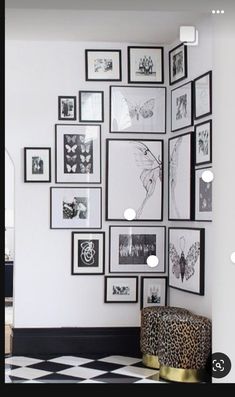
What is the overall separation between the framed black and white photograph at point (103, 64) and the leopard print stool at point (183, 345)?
145 cm

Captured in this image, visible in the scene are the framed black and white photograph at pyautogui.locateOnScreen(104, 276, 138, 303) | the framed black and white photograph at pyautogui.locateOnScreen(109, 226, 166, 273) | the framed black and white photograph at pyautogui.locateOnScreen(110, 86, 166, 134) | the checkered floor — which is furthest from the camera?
the framed black and white photograph at pyautogui.locateOnScreen(104, 276, 138, 303)

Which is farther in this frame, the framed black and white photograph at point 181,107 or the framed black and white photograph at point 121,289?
the framed black and white photograph at point 121,289

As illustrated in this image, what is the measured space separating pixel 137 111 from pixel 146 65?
0.29m

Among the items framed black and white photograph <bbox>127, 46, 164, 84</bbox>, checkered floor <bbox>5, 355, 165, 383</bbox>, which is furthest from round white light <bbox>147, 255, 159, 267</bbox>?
framed black and white photograph <bbox>127, 46, 164, 84</bbox>

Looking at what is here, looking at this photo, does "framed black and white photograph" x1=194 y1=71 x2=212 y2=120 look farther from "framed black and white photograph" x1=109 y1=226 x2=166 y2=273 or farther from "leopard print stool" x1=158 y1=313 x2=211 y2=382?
"leopard print stool" x1=158 y1=313 x2=211 y2=382

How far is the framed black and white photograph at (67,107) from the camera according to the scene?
386 cm

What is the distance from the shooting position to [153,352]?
4.23m

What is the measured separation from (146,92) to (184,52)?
30 centimetres

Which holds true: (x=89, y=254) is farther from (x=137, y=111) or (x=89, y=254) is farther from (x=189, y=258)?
(x=137, y=111)

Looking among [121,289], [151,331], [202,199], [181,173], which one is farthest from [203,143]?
[151,331]

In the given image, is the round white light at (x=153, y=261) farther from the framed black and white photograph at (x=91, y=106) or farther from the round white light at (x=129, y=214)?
the framed black and white photograph at (x=91, y=106)

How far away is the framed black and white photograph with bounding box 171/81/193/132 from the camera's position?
12.7 feet

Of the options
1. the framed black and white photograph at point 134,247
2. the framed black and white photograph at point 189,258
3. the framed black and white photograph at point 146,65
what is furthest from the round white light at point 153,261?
the framed black and white photograph at point 146,65

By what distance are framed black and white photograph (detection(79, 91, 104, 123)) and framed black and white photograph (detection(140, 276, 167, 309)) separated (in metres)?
0.95
